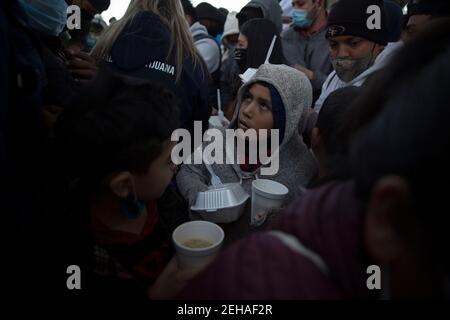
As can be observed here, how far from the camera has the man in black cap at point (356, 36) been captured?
86.6 inches

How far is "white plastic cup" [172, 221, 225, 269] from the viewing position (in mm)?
1022

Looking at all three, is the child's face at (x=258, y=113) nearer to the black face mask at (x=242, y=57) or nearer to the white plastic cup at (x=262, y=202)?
the white plastic cup at (x=262, y=202)

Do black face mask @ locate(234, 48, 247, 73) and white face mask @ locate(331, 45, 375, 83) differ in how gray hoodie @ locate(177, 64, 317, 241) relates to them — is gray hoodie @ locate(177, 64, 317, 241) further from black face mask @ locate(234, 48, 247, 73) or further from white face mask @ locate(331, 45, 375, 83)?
black face mask @ locate(234, 48, 247, 73)

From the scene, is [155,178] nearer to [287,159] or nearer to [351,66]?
[287,159]

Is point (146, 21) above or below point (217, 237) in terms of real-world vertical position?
above

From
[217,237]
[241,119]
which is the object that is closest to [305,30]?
[241,119]

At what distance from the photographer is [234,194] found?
1359 millimetres

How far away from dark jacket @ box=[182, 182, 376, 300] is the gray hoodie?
959 millimetres

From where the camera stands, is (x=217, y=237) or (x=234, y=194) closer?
(x=217, y=237)

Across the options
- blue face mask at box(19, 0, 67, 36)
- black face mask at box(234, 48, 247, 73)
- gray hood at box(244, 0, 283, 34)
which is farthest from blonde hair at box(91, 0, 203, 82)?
gray hood at box(244, 0, 283, 34)

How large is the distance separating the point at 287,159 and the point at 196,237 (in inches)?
32.9

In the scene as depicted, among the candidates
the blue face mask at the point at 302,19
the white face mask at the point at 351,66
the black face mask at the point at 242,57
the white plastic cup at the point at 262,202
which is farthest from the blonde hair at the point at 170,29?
the blue face mask at the point at 302,19
